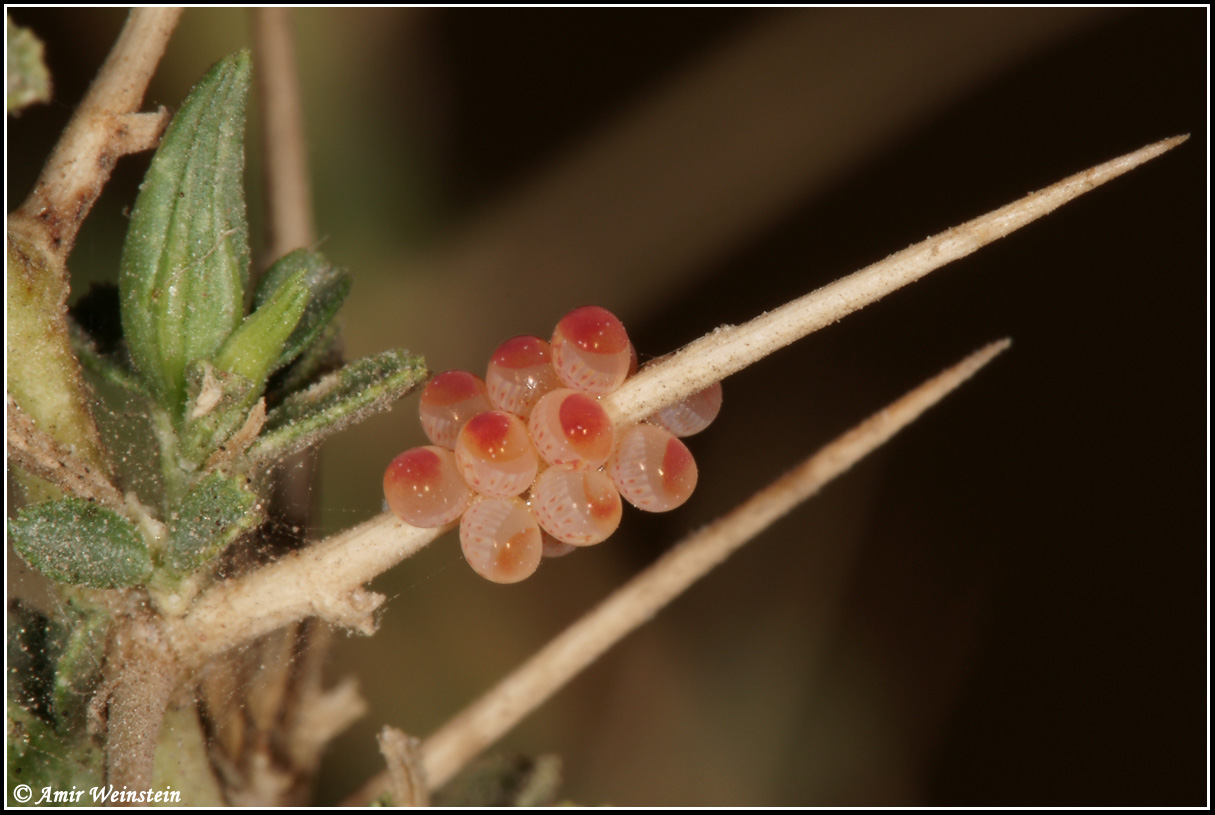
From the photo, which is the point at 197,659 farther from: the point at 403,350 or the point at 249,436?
the point at 403,350

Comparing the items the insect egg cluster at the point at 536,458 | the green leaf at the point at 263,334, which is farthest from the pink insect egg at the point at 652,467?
the green leaf at the point at 263,334

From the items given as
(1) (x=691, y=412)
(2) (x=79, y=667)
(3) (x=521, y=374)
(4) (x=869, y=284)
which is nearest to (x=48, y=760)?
(2) (x=79, y=667)

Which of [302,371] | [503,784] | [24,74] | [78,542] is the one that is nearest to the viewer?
[24,74]

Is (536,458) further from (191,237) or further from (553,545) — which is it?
(191,237)

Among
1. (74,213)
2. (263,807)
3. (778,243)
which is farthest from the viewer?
(778,243)

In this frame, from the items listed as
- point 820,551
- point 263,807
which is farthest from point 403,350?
point 820,551

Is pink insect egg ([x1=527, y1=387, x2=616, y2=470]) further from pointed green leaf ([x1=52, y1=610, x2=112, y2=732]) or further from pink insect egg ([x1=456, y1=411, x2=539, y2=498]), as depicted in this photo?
pointed green leaf ([x1=52, y1=610, x2=112, y2=732])
